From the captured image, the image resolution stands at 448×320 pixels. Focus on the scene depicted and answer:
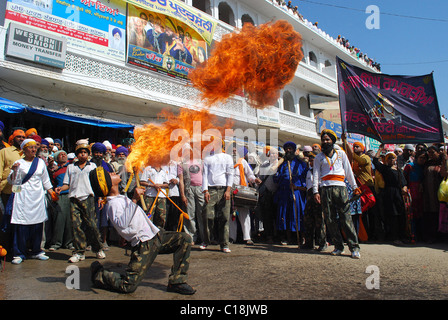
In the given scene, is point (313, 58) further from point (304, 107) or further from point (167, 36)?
point (167, 36)

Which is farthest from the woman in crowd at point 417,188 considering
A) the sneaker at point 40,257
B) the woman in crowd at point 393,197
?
the sneaker at point 40,257

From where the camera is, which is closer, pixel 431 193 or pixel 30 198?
pixel 30 198

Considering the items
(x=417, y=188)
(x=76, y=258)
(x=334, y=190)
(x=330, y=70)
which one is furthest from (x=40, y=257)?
(x=330, y=70)

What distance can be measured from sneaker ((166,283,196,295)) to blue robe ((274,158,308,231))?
11.7 feet

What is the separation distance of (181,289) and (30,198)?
3.13 metres

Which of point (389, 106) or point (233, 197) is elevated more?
point (389, 106)

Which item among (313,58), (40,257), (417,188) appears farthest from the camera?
(313,58)

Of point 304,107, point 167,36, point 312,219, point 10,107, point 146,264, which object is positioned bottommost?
point 146,264

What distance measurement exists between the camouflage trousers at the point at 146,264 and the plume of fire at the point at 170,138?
0.91m

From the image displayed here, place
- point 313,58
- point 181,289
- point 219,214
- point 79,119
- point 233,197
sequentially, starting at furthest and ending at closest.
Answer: point 313,58 → point 79,119 → point 233,197 → point 219,214 → point 181,289

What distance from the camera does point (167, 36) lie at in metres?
13.5

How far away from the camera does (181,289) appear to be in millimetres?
3033
